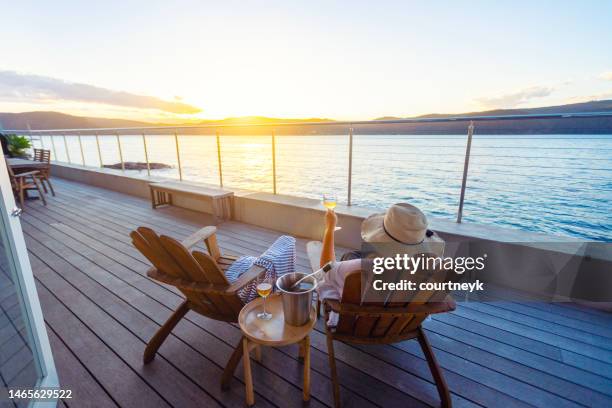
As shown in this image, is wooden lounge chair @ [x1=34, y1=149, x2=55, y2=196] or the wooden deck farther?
wooden lounge chair @ [x1=34, y1=149, x2=55, y2=196]

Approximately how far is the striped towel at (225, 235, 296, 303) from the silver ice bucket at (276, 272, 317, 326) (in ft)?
0.98

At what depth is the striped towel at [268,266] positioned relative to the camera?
4.50ft

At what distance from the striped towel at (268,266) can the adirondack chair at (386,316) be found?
13.8 inches

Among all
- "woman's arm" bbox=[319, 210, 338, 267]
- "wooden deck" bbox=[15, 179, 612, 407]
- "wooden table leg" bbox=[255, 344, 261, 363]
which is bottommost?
"wooden deck" bbox=[15, 179, 612, 407]

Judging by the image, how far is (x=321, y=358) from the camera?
146 centimetres

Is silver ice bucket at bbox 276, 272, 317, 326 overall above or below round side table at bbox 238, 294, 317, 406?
above

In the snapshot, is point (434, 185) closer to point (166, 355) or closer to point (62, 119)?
point (166, 355)

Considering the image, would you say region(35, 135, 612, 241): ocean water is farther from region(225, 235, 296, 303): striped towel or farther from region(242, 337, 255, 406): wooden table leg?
region(242, 337, 255, 406): wooden table leg

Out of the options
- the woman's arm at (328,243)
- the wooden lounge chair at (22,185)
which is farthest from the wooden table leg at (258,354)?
the wooden lounge chair at (22,185)

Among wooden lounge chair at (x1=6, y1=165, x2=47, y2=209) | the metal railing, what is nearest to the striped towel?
the metal railing

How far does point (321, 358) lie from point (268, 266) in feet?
1.90

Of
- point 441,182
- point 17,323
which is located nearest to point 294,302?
point 17,323

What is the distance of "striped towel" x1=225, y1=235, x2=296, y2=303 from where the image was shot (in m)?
1.37

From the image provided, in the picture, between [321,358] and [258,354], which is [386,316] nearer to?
[321,358]
